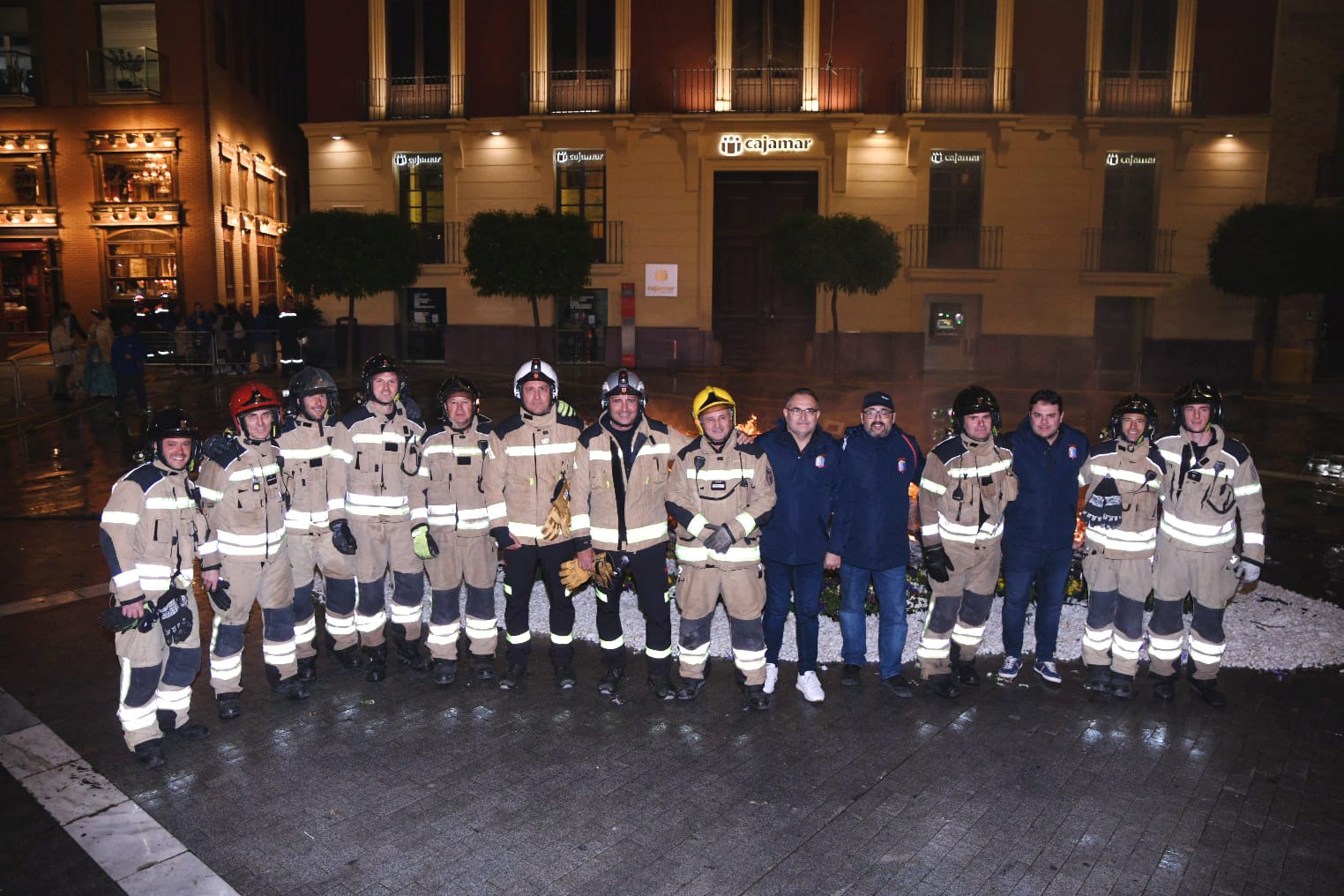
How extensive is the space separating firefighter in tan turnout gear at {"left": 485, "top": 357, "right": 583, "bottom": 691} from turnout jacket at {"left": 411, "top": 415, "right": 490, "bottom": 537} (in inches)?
4.4

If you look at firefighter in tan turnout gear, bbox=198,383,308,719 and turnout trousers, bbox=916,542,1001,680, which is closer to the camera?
firefighter in tan turnout gear, bbox=198,383,308,719

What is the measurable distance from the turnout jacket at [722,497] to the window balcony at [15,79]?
31825mm

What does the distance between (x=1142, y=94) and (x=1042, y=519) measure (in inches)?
1010

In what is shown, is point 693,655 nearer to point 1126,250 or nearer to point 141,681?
point 141,681

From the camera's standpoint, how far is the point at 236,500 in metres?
5.87

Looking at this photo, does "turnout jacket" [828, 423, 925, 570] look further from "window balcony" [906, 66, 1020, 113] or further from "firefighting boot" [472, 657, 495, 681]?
"window balcony" [906, 66, 1020, 113]

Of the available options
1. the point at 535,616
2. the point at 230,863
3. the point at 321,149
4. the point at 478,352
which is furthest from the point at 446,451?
the point at 321,149

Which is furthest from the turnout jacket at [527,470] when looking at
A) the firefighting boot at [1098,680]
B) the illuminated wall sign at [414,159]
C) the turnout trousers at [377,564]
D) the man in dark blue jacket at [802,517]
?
the illuminated wall sign at [414,159]

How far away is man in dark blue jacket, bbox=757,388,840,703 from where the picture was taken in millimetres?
6031

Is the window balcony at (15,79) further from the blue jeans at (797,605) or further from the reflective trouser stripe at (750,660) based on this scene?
the reflective trouser stripe at (750,660)

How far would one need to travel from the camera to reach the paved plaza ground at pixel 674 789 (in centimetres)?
433

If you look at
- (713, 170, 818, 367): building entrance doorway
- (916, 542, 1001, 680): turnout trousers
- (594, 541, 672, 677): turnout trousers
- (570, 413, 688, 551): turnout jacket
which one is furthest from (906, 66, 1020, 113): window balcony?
(594, 541, 672, 677): turnout trousers

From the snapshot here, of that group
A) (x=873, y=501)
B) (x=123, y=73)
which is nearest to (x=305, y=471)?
(x=873, y=501)

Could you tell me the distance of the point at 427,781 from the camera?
5.10 m
